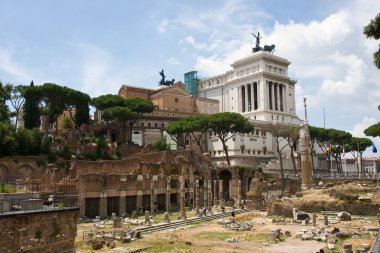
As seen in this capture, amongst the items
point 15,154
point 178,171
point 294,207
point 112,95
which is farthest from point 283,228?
point 112,95

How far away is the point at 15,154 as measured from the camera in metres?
44.1

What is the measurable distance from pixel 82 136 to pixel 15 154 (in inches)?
659

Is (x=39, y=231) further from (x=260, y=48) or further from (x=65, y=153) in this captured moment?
(x=260, y=48)

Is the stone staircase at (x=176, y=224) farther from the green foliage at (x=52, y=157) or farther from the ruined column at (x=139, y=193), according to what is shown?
the green foliage at (x=52, y=157)

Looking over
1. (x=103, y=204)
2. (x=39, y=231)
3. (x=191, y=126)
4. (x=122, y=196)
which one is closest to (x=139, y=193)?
(x=122, y=196)

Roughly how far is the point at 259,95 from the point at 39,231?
2922 inches

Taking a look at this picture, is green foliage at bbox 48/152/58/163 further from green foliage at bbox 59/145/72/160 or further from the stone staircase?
the stone staircase

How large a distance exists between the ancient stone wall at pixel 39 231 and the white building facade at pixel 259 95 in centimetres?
5690

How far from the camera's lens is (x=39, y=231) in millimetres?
15023

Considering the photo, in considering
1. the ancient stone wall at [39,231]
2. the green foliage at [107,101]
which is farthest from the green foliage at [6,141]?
the ancient stone wall at [39,231]

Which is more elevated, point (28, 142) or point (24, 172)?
point (28, 142)

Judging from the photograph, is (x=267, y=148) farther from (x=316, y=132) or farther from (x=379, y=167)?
(x=379, y=167)

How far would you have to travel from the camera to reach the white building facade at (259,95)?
75250 millimetres

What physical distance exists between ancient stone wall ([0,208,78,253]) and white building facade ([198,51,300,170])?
56897 mm
